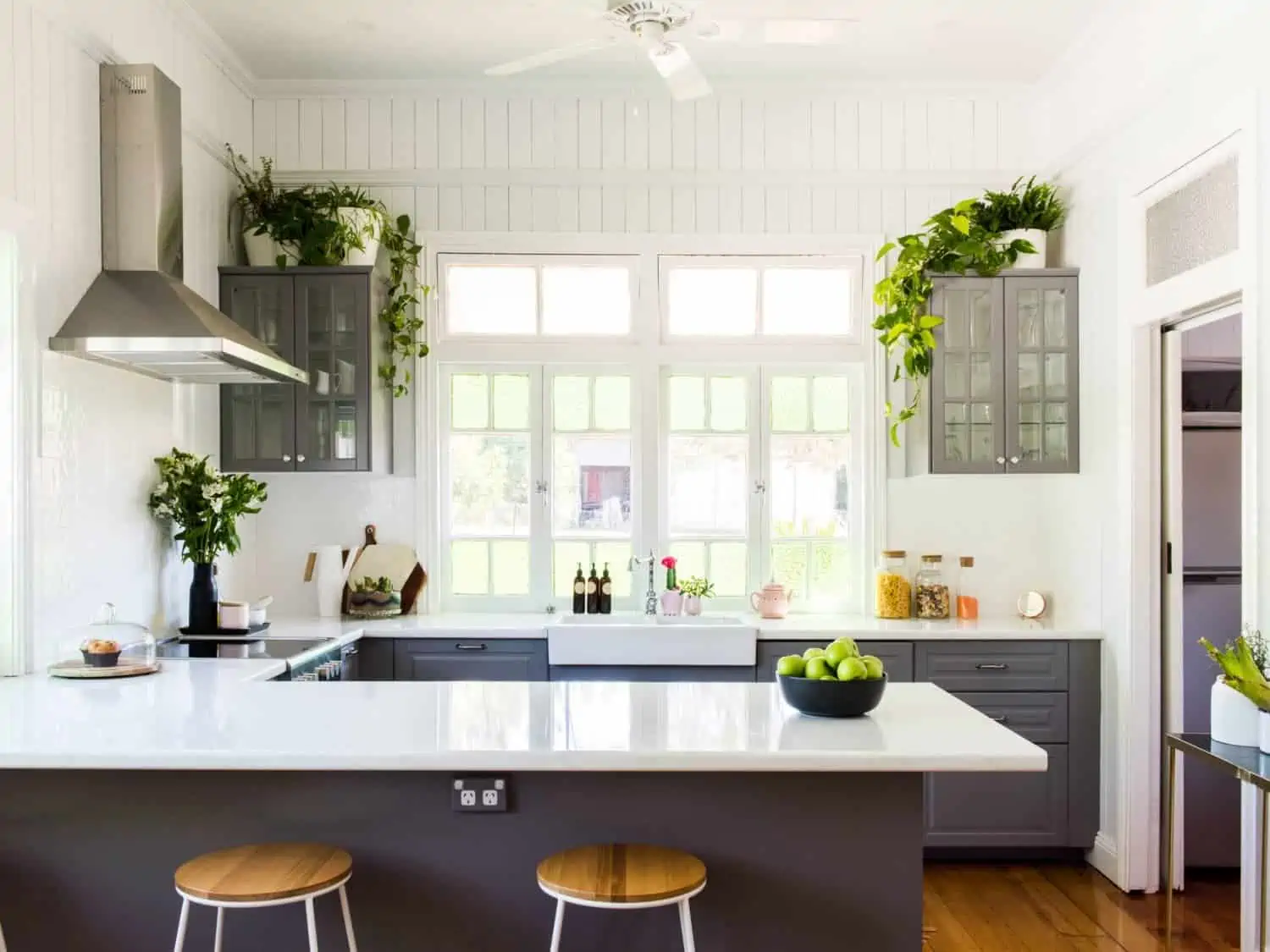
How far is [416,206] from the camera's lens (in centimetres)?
496

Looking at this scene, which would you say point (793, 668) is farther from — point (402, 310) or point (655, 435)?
point (402, 310)

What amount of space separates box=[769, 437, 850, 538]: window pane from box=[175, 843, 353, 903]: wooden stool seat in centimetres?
303

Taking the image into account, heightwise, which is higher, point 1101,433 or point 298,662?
point 1101,433

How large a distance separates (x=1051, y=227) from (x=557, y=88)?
2.23 meters

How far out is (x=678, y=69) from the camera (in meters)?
3.29

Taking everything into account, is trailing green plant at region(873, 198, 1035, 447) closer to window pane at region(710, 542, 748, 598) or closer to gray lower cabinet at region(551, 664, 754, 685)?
window pane at region(710, 542, 748, 598)

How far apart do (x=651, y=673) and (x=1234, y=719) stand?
211 cm

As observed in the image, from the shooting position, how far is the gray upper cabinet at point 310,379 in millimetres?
4594

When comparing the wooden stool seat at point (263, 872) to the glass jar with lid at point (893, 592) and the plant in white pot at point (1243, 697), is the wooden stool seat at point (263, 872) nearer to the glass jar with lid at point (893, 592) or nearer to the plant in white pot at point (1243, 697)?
the plant in white pot at point (1243, 697)

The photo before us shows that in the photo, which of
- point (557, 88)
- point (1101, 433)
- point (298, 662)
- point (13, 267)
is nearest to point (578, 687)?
point (298, 662)

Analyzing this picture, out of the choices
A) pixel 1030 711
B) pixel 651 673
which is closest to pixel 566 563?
pixel 651 673

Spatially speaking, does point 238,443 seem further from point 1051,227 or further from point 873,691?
point 1051,227

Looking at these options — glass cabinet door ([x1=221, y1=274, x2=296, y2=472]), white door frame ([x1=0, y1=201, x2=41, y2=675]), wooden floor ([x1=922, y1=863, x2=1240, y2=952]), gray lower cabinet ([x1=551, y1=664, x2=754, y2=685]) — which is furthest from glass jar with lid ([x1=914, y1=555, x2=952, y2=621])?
white door frame ([x1=0, y1=201, x2=41, y2=675])

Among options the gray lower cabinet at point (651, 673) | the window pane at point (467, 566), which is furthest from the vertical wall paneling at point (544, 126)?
the gray lower cabinet at point (651, 673)
